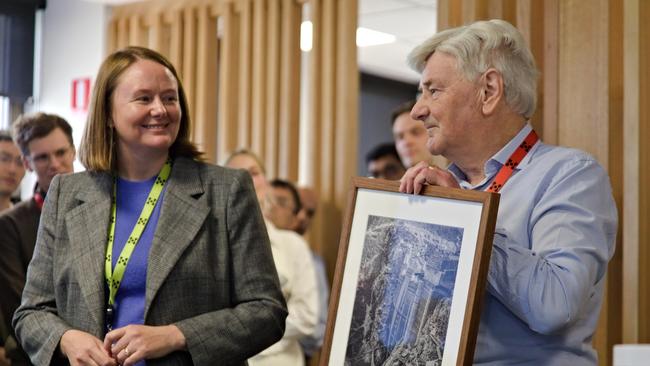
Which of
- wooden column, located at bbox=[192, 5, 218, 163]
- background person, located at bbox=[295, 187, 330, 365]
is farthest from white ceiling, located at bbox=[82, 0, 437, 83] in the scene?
background person, located at bbox=[295, 187, 330, 365]

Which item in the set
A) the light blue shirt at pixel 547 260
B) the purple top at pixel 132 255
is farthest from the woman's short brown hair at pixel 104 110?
the light blue shirt at pixel 547 260

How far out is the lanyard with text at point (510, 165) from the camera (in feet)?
6.72

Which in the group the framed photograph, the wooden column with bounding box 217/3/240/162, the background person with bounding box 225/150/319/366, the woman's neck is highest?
the wooden column with bounding box 217/3/240/162

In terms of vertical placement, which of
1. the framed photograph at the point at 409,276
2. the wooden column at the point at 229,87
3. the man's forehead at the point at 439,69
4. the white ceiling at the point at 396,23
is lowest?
the framed photograph at the point at 409,276

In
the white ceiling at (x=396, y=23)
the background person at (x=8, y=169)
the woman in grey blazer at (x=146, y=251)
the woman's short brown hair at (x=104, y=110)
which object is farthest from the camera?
the white ceiling at (x=396, y=23)

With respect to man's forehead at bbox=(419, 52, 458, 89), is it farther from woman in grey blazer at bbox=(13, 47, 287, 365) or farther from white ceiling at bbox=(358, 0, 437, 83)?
white ceiling at bbox=(358, 0, 437, 83)

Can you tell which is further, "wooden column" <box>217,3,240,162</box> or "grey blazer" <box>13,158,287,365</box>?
"wooden column" <box>217,3,240,162</box>

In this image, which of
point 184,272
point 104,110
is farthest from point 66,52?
point 184,272

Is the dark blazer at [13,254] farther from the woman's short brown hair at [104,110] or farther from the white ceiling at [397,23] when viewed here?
the white ceiling at [397,23]

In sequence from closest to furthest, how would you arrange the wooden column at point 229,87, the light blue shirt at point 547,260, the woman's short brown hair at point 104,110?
1. the light blue shirt at point 547,260
2. the woman's short brown hair at point 104,110
3. the wooden column at point 229,87

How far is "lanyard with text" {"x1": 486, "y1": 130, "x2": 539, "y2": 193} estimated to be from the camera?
205 centimetres

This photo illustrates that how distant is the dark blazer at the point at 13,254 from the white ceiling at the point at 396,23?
3.72 metres

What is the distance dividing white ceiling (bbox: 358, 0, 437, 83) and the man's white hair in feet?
15.9

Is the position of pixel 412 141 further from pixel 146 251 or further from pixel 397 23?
pixel 397 23
